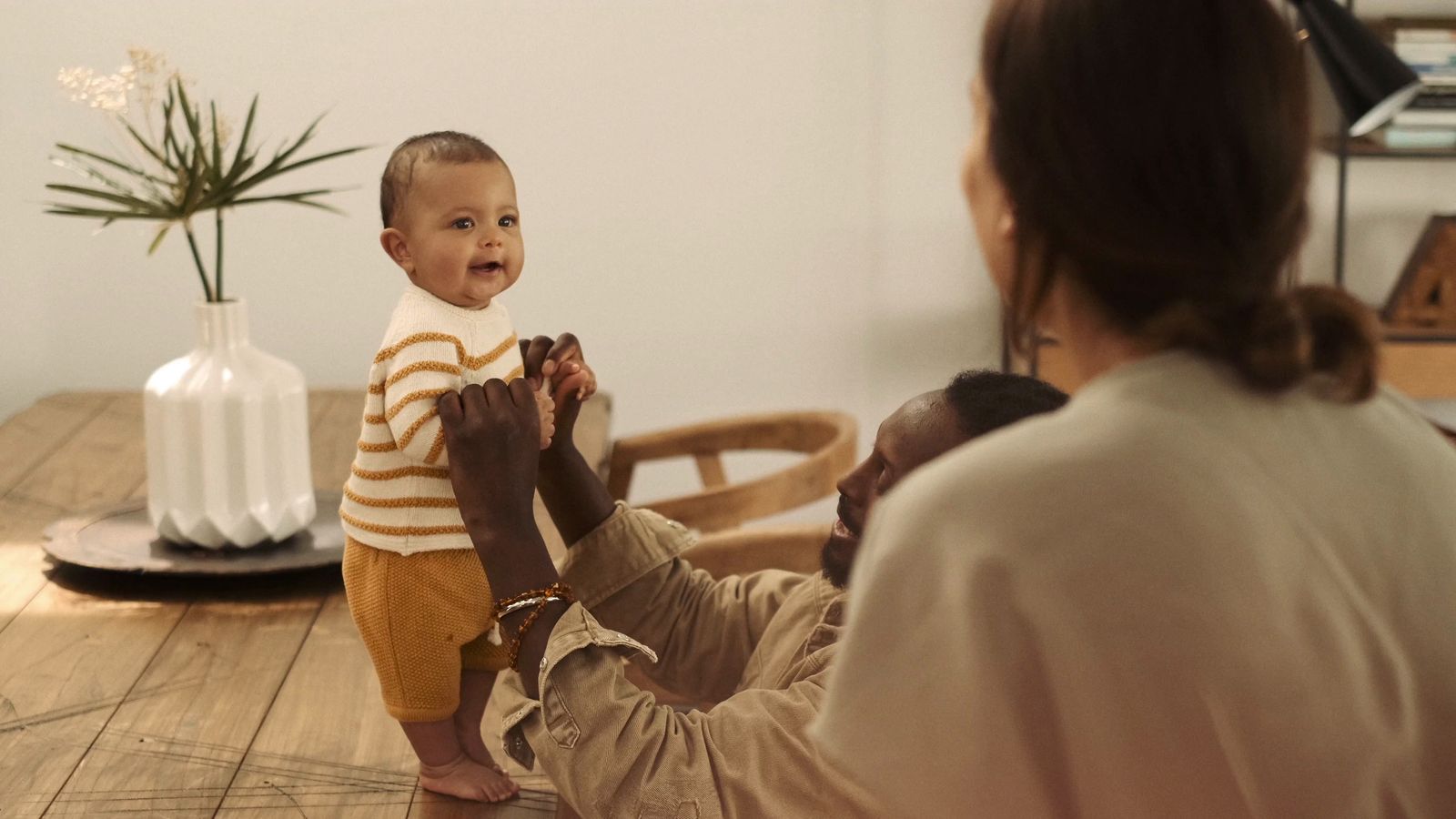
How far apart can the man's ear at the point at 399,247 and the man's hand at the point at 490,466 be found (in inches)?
4.7

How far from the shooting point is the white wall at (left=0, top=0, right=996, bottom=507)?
3.35m

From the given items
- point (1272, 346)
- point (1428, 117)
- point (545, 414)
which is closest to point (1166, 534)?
point (1272, 346)

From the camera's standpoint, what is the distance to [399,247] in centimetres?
111

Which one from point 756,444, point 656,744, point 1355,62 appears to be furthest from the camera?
point 756,444

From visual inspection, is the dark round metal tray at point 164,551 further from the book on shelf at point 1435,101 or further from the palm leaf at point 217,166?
the book on shelf at point 1435,101

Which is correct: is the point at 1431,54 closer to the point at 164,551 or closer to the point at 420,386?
the point at 164,551

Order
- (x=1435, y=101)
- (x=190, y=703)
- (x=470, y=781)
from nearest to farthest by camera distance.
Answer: (x=470, y=781) < (x=190, y=703) < (x=1435, y=101)

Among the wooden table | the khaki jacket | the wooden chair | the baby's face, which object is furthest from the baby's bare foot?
the wooden chair

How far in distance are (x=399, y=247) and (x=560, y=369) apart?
0.50 ft

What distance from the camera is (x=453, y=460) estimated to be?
1.05 metres

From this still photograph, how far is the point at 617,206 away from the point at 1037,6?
288 cm

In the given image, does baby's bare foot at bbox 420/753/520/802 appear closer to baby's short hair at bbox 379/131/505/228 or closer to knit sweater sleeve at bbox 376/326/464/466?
knit sweater sleeve at bbox 376/326/464/466

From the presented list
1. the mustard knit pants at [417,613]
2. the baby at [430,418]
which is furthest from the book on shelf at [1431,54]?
the mustard knit pants at [417,613]

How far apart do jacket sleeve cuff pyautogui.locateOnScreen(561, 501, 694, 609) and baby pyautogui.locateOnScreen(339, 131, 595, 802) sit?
16 cm
